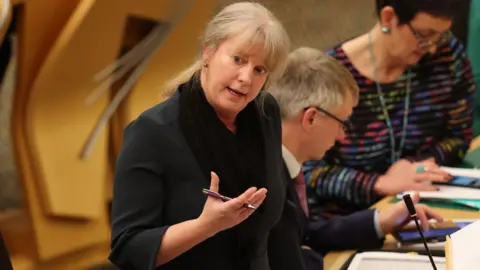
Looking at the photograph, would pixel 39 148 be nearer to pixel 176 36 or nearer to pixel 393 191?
pixel 176 36

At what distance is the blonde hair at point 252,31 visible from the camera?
108cm

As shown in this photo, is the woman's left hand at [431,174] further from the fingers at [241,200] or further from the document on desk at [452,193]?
the fingers at [241,200]

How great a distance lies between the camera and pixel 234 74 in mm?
1064

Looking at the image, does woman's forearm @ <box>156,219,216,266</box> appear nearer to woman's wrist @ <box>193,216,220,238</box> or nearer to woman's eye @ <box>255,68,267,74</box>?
woman's wrist @ <box>193,216,220,238</box>

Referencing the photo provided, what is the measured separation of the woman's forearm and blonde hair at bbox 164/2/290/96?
277 mm

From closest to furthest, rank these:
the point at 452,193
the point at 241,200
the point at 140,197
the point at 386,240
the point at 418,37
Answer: the point at 241,200 < the point at 140,197 < the point at 386,240 < the point at 452,193 < the point at 418,37

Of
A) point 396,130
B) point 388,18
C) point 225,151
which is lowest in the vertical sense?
point 396,130

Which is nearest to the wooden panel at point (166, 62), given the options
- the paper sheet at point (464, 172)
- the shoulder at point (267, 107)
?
the paper sheet at point (464, 172)

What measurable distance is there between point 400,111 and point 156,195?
1140 millimetres

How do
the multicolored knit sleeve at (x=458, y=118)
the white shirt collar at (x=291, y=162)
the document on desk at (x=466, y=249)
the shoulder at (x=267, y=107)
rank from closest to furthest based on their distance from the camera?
the document on desk at (x=466, y=249)
the shoulder at (x=267, y=107)
the white shirt collar at (x=291, y=162)
the multicolored knit sleeve at (x=458, y=118)

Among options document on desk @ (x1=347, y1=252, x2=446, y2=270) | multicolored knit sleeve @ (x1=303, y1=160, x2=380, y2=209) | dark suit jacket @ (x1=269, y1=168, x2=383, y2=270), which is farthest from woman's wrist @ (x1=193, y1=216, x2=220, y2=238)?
multicolored knit sleeve @ (x1=303, y1=160, x2=380, y2=209)

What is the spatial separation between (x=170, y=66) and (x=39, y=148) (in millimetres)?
551

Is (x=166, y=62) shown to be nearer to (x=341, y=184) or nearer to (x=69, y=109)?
(x=69, y=109)

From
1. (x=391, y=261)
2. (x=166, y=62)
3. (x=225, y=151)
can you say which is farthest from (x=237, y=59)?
(x=166, y=62)
